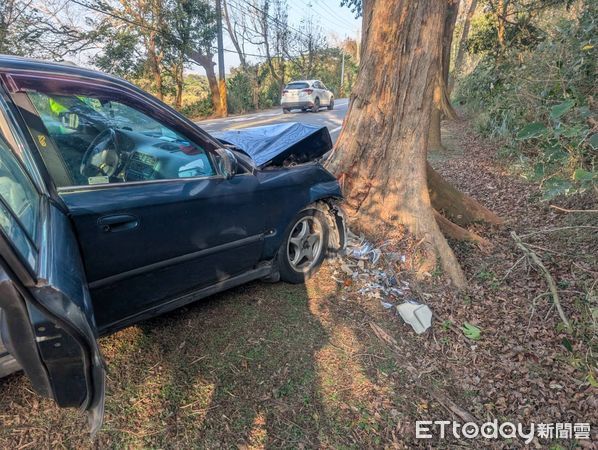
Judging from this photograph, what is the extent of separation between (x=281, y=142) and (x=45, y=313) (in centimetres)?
255

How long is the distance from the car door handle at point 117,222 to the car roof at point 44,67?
2.62 ft

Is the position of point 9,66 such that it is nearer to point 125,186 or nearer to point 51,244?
point 125,186

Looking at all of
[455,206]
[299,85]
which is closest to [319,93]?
[299,85]

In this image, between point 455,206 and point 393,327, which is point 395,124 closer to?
point 455,206

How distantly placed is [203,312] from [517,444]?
2245 mm

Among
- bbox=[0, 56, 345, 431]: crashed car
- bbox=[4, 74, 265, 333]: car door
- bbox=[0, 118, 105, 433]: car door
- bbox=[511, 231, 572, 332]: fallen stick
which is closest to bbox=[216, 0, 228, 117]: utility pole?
bbox=[0, 56, 345, 431]: crashed car

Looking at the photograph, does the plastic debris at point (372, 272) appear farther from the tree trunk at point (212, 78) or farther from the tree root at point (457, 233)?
the tree trunk at point (212, 78)

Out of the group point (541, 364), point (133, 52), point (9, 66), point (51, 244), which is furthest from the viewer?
point (133, 52)

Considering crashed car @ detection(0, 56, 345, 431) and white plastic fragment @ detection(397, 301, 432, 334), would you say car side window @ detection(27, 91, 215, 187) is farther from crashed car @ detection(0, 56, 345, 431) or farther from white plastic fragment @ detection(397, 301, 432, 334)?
white plastic fragment @ detection(397, 301, 432, 334)

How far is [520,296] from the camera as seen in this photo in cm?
356

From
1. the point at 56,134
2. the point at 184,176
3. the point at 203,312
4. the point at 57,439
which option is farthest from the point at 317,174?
the point at 57,439

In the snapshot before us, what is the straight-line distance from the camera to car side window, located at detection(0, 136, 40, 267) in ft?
3.90

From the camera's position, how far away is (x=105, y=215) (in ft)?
6.48

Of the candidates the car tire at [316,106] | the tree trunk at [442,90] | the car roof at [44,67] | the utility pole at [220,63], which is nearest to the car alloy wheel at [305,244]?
the car roof at [44,67]
